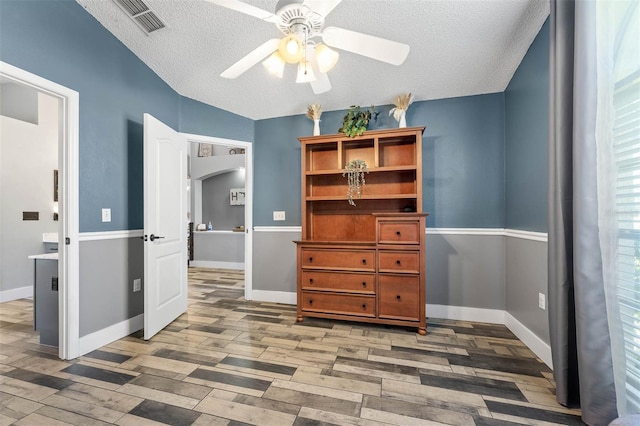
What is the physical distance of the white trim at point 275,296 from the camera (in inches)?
136

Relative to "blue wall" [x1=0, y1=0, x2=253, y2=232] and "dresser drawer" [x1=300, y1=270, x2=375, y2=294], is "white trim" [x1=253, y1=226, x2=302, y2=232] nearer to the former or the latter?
"dresser drawer" [x1=300, y1=270, x2=375, y2=294]

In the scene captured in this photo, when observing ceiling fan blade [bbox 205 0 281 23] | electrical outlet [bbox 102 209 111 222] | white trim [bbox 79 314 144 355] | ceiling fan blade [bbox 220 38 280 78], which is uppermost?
ceiling fan blade [bbox 205 0 281 23]

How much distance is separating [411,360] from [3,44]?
138 inches

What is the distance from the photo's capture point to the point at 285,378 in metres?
1.85

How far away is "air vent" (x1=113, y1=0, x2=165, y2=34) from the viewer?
2004mm

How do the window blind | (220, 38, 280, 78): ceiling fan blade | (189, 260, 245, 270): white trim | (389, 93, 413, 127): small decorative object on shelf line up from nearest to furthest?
the window blind
(220, 38, 280, 78): ceiling fan blade
(389, 93, 413, 127): small decorative object on shelf
(189, 260, 245, 270): white trim

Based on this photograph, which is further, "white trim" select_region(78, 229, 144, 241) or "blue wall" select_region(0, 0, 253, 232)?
"white trim" select_region(78, 229, 144, 241)

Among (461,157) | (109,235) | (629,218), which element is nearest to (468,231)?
(461,157)

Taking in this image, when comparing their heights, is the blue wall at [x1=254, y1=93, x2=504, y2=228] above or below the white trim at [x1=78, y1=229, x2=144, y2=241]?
above

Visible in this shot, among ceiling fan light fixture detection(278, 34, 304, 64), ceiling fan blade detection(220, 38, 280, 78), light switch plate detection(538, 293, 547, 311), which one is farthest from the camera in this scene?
light switch plate detection(538, 293, 547, 311)

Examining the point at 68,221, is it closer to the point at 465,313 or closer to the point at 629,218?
the point at 629,218

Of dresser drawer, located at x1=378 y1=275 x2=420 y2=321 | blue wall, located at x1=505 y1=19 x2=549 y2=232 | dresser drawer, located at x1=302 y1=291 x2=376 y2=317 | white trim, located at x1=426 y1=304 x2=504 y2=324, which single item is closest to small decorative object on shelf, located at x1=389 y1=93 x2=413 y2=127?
blue wall, located at x1=505 y1=19 x2=549 y2=232

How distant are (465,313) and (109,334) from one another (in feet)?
11.4

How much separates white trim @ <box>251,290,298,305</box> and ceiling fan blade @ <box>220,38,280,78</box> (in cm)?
261
